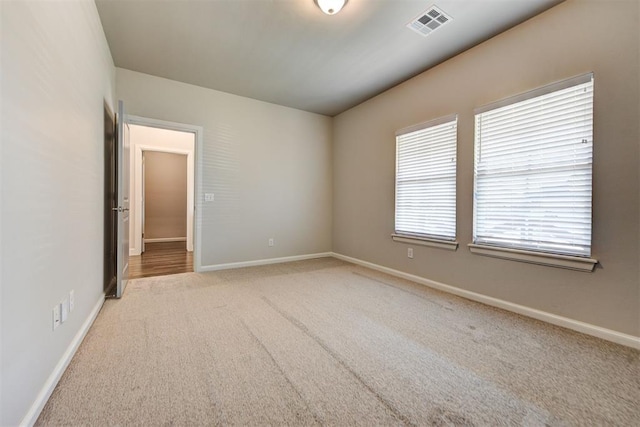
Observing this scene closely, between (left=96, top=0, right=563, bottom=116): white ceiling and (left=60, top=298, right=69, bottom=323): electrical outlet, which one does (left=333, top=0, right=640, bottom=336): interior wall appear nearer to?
(left=96, top=0, right=563, bottom=116): white ceiling

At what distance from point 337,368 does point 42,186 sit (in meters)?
1.87

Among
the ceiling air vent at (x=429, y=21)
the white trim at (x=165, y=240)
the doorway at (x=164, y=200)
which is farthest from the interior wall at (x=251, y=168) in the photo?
the white trim at (x=165, y=240)

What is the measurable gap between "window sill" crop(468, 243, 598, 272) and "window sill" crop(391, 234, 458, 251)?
22 cm

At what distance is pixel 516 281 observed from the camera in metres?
2.51

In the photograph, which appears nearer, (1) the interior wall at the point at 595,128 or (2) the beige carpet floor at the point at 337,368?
(2) the beige carpet floor at the point at 337,368

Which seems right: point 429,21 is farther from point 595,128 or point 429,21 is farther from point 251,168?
point 251,168

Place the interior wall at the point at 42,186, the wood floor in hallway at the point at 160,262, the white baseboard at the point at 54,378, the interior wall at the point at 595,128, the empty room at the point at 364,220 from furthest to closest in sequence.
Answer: the wood floor in hallway at the point at 160,262, the interior wall at the point at 595,128, the empty room at the point at 364,220, the white baseboard at the point at 54,378, the interior wall at the point at 42,186

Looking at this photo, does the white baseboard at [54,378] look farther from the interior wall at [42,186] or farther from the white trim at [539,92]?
the white trim at [539,92]

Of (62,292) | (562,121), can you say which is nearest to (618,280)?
(562,121)

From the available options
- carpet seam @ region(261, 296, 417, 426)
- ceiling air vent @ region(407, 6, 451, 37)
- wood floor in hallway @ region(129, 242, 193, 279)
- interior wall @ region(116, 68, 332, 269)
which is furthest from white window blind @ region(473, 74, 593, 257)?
wood floor in hallway @ region(129, 242, 193, 279)

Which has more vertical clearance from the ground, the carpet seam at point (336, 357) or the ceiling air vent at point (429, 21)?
the ceiling air vent at point (429, 21)

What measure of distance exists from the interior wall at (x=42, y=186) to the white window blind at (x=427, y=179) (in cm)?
337

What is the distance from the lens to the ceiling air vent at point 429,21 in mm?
2316

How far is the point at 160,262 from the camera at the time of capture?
15.0 feet
